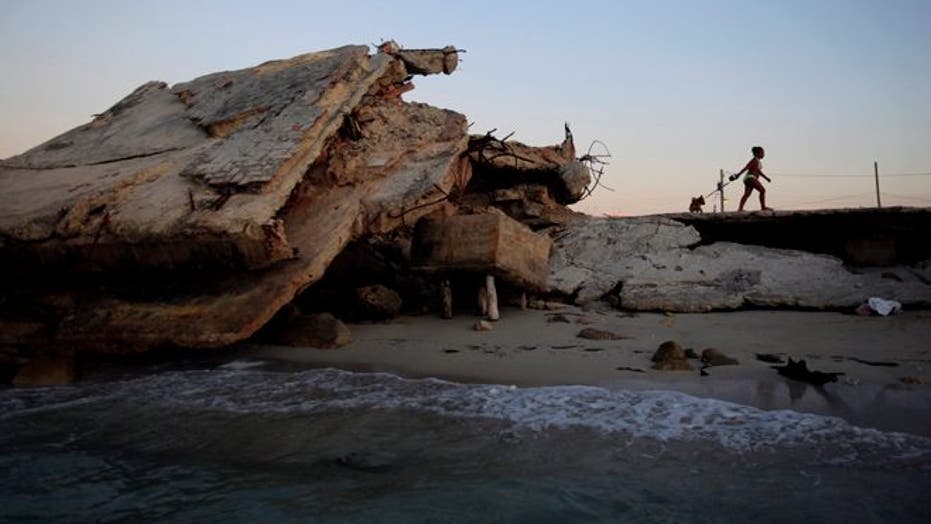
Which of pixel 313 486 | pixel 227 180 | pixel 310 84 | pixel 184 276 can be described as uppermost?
pixel 310 84

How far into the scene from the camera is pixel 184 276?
518cm

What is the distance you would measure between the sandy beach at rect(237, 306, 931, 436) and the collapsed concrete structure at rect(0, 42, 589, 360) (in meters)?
0.74

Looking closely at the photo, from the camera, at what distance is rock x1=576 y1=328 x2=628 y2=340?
16.6ft

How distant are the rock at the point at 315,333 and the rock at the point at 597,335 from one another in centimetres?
200

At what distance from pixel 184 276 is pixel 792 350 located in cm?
468

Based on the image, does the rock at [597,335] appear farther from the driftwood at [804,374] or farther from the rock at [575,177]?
the rock at [575,177]

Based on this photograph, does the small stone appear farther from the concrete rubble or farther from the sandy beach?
the concrete rubble

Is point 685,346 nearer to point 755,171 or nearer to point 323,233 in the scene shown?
point 323,233

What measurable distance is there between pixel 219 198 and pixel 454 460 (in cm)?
332

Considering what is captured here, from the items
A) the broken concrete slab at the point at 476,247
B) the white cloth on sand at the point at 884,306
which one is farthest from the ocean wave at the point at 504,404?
the white cloth on sand at the point at 884,306

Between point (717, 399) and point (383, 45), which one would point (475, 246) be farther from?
point (383, 45)

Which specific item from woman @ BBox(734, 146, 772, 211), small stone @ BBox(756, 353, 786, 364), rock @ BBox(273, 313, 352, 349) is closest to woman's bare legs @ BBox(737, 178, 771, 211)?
woman @ BBox(734, 146, 772, 211)

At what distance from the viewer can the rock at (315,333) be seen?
17.3 feet

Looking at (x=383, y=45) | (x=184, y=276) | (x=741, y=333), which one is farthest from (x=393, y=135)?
(x=741, y=333)
